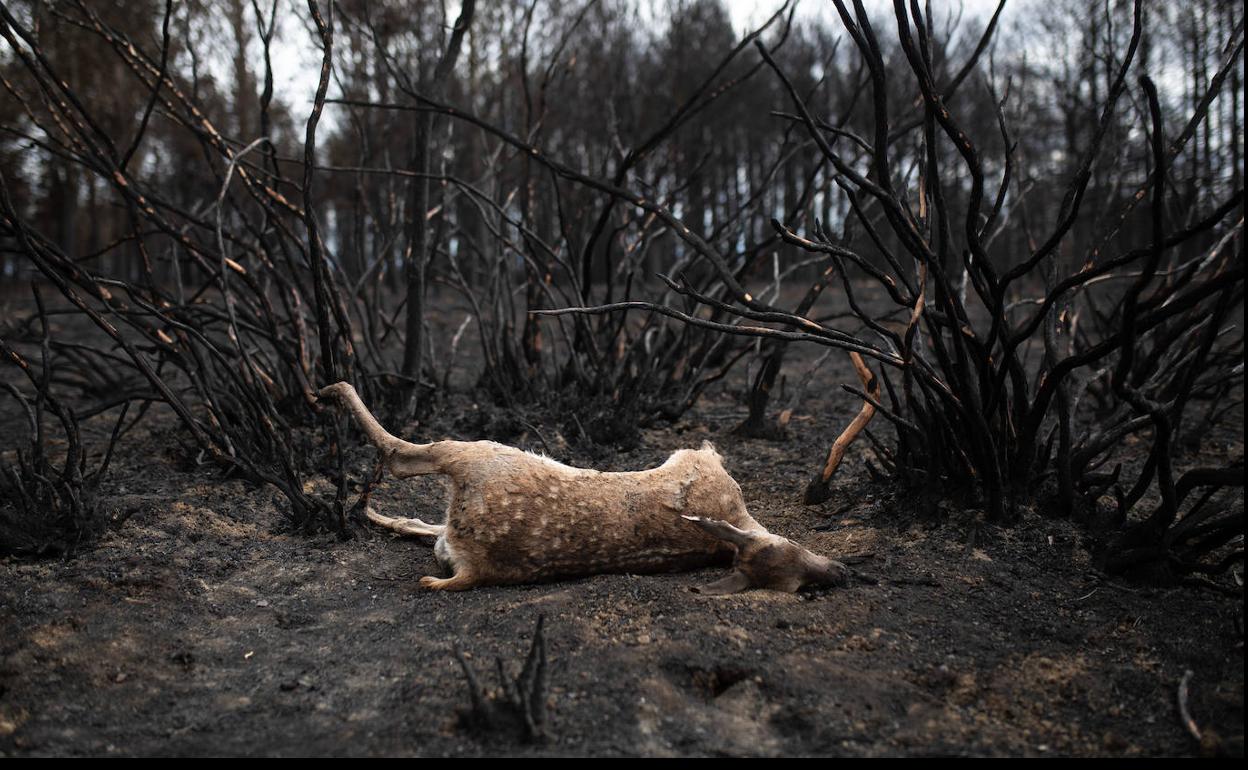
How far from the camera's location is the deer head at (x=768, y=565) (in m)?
2.75

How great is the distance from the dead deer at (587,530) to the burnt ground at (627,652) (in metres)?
0.08

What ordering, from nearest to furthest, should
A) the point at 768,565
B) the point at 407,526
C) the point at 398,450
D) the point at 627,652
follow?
the point at 627,652
the point at 768,565
the point at 398,450
the point at 407,526

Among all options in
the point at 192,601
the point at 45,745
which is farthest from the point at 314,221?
the point at 45,745

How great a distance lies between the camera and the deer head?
9.01 ft

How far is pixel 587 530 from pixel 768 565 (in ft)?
1.95

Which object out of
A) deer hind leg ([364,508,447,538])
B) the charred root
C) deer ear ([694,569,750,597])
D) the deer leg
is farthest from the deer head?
deer hind leg ([364,508,447,538])

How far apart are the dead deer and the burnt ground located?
0.08 metres

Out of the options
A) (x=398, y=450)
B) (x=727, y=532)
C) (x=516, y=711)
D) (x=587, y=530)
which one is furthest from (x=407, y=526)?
(x=516, y=711)

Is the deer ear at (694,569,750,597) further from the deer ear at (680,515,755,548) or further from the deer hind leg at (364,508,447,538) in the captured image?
the deer hind leg at (364,508,447,538)

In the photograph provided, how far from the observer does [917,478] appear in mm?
3438

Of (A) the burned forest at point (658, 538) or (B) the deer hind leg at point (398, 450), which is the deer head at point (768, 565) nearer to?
(A) the burned forest at point (658, 538)

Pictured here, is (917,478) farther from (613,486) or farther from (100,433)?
(100,433)

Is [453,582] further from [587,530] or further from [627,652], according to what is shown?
[627,652]

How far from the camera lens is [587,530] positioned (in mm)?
2811
